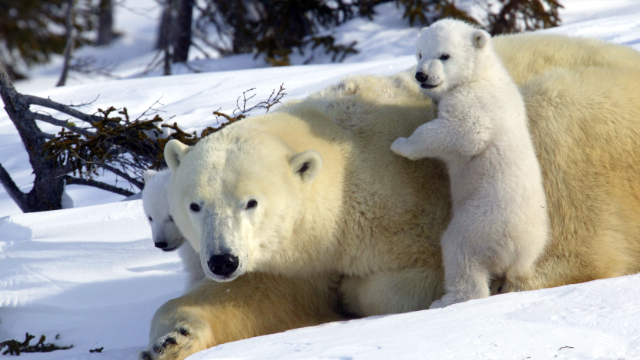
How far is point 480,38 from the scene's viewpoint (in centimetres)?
294

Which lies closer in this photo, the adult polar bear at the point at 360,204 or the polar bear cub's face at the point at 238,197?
the polar bear cub's face at the point at 238,197

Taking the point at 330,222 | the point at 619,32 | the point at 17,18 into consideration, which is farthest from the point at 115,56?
the point at 330,222

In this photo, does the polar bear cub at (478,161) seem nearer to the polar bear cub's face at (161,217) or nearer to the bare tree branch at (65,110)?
the polar bear cub's face at (161,217)

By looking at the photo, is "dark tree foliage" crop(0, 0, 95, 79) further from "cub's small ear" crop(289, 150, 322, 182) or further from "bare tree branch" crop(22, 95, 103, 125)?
"cub's small ear" crop(289, 150, 322, 182)

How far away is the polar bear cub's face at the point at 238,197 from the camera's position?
8.70 feet

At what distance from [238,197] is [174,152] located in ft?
1.69

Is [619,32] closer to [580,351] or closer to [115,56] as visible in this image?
[580,351]

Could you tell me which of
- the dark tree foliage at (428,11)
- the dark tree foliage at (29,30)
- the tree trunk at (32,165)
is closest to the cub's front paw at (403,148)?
the tree trunk at (32,165)

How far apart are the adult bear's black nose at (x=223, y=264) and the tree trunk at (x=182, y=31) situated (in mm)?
10769

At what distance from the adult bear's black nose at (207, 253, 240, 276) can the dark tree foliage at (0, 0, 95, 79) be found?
14.7 meters

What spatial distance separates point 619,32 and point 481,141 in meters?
5.91

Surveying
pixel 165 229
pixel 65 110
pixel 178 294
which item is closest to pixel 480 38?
pixel 165 229

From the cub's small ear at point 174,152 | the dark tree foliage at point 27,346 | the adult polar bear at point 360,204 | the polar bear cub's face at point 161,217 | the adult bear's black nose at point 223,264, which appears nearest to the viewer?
the adult bear's black nose at point 223,264

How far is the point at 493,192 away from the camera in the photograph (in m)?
2.78
